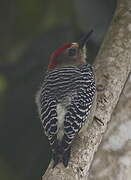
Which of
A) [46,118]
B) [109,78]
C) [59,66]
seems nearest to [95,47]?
[59,66]

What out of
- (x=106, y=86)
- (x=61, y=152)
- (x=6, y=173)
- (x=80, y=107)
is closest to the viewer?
(x=61, y=152)

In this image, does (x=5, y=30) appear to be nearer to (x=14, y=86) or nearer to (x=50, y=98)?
(x=14, y=86)

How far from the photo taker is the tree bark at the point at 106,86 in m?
5.66

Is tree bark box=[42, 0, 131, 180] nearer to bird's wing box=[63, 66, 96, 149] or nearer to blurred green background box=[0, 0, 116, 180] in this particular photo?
bird's wing box=[63, 66, 96, 149]

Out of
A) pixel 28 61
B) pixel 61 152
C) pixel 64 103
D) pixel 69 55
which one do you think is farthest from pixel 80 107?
pixel 28 61

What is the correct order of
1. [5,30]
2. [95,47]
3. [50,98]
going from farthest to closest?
[5,30]
[95,47]
[50,98]

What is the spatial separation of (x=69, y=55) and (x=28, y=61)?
1606mm

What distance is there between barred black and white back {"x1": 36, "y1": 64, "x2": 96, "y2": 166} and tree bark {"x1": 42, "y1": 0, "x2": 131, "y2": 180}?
0.29ft

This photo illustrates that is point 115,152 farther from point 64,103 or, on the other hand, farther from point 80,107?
point 64,103

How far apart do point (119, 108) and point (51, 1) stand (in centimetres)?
318

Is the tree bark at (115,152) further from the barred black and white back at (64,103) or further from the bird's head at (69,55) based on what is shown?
the bird's head at (69,55)

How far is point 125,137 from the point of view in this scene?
6.51 metres

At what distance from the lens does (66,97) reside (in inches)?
251

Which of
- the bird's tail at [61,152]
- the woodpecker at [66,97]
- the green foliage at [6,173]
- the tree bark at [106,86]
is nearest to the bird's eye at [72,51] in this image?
the woodpecker at [66,97]
